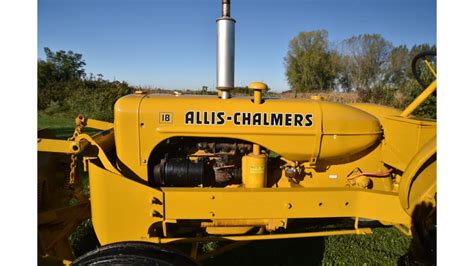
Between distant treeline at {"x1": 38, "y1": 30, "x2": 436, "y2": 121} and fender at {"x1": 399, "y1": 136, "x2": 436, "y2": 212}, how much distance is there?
2.15 metres

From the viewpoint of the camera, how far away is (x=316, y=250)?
327 cm

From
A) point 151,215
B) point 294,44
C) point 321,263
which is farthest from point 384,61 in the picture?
point 151,215

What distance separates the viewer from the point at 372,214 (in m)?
2.25

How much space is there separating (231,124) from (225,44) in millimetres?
593

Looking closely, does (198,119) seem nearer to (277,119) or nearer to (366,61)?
Answer: (277,119)

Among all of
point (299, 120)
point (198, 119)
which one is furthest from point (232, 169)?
point (299, 120)

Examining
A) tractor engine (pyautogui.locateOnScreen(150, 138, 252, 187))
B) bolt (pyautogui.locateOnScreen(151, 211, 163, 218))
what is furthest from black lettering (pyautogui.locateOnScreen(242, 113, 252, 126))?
bolt (pyautogui.locateOnScreen(151, 211, 163, 218))

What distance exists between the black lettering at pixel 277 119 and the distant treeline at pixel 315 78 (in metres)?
1.30

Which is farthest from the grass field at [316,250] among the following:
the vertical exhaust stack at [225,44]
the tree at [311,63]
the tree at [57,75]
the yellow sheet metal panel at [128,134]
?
the tree at [311,63]

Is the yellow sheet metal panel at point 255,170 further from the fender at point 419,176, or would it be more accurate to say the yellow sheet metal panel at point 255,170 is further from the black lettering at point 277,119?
the fender at point 419,176

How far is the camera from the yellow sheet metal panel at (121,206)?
2.13 metres

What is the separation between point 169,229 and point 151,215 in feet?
1.19

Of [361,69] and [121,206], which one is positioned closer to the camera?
[121,206]

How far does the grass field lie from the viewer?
3.07 metres
